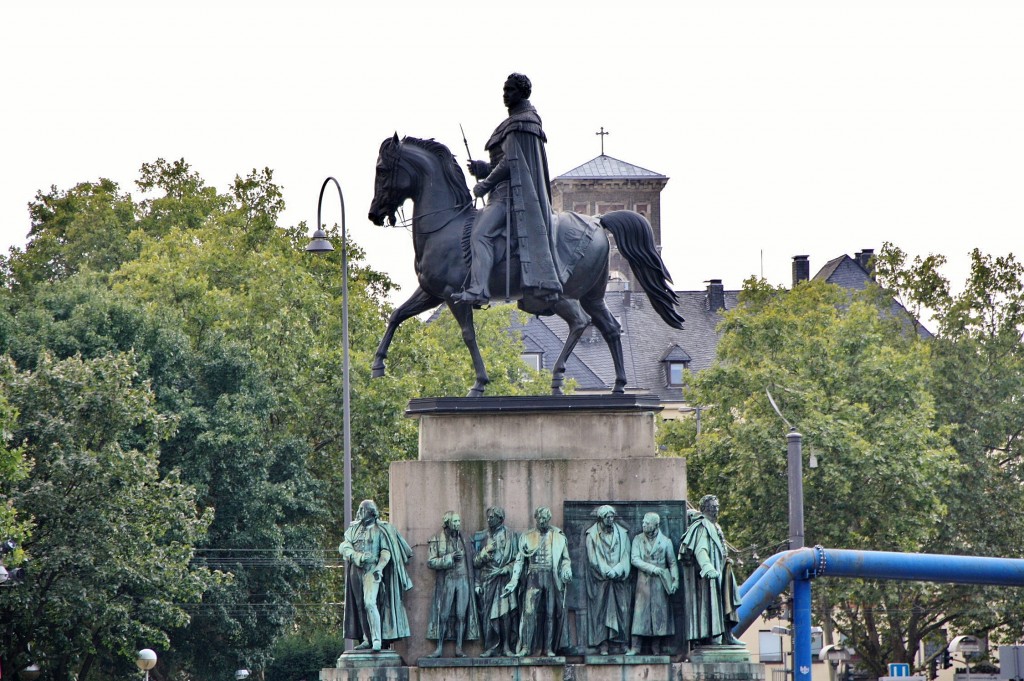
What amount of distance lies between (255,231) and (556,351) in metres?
35.4

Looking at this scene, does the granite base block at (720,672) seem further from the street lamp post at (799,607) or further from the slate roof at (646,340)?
the slate roof at (646,340)

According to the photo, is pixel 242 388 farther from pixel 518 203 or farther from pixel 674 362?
pixel 674 362

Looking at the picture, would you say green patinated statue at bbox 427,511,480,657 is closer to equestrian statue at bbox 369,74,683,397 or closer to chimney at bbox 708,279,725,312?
equestrian statue at bbox 369,74,683,397

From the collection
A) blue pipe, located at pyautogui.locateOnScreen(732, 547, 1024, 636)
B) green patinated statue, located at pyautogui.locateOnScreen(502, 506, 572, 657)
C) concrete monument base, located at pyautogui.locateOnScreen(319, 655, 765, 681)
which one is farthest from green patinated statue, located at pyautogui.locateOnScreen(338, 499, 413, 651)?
blue pipe, located at pyautogui.locateOnScreen(732, 547, 1024, 636)

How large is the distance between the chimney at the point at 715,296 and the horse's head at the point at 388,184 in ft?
272

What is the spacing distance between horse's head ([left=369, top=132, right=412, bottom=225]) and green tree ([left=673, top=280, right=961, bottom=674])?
99.9 ft

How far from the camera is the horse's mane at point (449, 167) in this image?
24.7m

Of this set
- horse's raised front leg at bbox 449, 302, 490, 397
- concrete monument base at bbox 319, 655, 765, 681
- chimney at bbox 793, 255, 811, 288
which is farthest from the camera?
chimney at bbox 793, 255, 811, 288

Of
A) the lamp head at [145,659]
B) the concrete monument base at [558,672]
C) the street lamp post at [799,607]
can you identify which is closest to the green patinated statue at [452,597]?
the concrete monument base at [558,672]

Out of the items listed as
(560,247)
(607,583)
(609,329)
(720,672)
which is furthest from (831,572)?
(560,247)

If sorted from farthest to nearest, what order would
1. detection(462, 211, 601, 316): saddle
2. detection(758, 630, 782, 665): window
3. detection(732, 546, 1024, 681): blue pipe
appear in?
detection(758, 630, 782, 665): window → detection(732, 546, 1024, 681): blue pipe → detection(462, 211, 601, 316): saddle

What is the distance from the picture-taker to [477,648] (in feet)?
75.7

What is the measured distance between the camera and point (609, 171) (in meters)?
126

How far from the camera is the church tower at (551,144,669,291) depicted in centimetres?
12544
